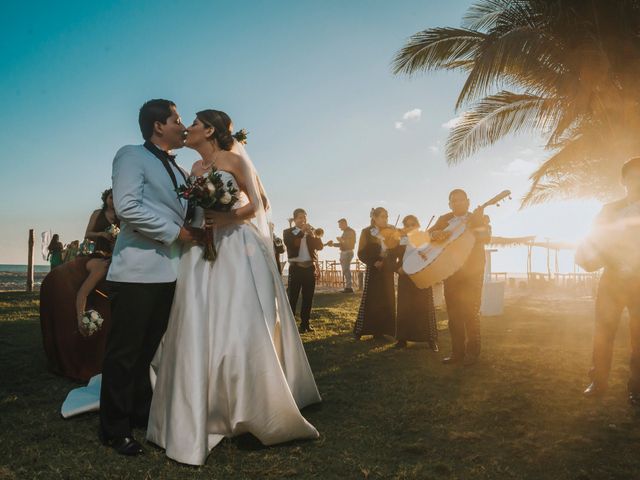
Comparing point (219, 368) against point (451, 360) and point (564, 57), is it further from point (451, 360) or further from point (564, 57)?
point (564, 57)

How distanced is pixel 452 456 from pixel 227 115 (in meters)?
3.13

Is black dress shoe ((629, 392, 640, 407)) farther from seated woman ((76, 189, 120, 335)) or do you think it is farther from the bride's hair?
seated woman ((76, 189, 120, 335))

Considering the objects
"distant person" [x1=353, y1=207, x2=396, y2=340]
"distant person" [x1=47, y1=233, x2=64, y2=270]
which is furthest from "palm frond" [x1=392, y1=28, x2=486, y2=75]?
"distant person" [x1=47, y1=233, x2=64, y2=270]

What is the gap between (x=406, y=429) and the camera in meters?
3.76

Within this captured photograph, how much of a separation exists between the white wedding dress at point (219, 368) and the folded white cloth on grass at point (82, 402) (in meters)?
0.99

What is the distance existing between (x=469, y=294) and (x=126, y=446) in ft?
14.7

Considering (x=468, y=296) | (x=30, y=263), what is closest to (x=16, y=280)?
(x=30, y=263)

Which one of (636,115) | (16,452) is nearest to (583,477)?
(16,452)

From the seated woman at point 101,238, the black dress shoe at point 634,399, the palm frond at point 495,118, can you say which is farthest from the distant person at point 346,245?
the black dress shoe at point 634,399

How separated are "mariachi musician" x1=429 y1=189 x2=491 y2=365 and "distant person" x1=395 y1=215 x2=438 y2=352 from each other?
38.2 inches

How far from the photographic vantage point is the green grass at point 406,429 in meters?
2.99

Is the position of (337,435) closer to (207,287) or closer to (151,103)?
(207,287)

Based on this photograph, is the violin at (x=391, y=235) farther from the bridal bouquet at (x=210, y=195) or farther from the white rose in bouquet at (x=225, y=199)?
the white rose in bouquet at (x=225, y=199)

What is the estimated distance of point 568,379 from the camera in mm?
5234
